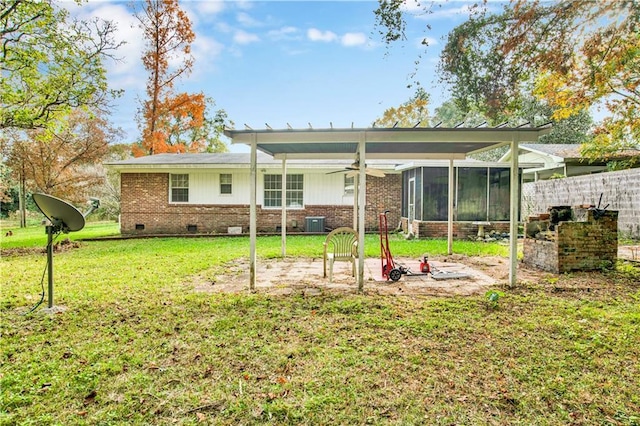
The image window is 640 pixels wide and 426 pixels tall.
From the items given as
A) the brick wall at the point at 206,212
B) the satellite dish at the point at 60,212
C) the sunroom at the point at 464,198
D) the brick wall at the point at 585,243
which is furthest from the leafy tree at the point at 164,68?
the brick wall at the point at 585,243

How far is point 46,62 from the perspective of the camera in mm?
9445

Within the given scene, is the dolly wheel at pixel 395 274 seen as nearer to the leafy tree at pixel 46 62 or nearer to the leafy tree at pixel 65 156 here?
the leafy tree at pixel 46 62

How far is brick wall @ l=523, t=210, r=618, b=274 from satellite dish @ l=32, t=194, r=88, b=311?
26.3 feet

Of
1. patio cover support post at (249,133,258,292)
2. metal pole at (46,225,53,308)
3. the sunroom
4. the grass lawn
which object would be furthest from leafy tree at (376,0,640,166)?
metal pole at (46,225,53,308)

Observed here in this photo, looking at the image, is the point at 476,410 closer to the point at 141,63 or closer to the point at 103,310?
the point at 103,310

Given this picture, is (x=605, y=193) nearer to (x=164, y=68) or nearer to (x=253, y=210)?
(x=253, y=210)

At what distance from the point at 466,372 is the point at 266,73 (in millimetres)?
16656

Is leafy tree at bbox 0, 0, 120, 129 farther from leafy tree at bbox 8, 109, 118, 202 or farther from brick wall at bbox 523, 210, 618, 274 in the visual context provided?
brick wall at bbox 523, 210, 618, 274

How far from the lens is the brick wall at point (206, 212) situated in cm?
1474

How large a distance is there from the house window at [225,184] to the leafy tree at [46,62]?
5.56 meters

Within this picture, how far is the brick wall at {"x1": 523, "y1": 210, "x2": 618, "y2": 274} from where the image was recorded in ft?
22.1

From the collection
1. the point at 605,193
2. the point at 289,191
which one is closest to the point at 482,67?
the point at 605,193

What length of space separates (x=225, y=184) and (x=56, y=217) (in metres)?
10.5

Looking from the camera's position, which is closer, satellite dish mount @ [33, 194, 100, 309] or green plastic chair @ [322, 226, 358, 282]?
satellite dish mount @ [33, 194, 100, 309]
